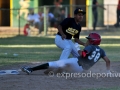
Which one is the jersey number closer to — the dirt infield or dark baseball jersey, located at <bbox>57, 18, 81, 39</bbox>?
the dirt infield

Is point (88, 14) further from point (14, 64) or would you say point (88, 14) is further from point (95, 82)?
point (95, 82)

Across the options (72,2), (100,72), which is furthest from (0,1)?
(100,72)

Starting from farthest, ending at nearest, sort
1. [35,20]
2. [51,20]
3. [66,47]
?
[51,20] < [35,20] < [66,47]

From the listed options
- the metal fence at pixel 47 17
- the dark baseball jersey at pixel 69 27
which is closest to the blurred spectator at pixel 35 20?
the metal fence at pixel 47 17

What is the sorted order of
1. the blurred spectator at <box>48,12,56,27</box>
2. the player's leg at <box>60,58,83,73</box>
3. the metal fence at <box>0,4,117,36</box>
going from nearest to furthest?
the player's leg at <box>60,58,83,73</box>
the metal fence at <box>0,4,117,36</box>
the blurred spectator at <box>48,12,56,27</box>

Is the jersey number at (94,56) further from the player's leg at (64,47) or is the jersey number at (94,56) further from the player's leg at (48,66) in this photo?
the player's leg at (64,47)

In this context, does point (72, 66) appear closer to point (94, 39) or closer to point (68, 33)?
point (94, 39)

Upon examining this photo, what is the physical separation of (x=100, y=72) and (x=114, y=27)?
16.7 metres

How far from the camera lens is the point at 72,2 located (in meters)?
31.7

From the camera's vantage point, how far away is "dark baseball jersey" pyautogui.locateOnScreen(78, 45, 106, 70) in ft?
33.9

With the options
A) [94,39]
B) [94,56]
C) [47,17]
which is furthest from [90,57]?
[47,17]

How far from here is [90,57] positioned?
10336mm

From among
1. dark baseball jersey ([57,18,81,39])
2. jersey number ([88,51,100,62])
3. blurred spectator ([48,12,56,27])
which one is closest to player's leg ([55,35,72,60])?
dark baseball jersey ([57,18,81,39])

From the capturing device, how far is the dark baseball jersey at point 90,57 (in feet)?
33.9
